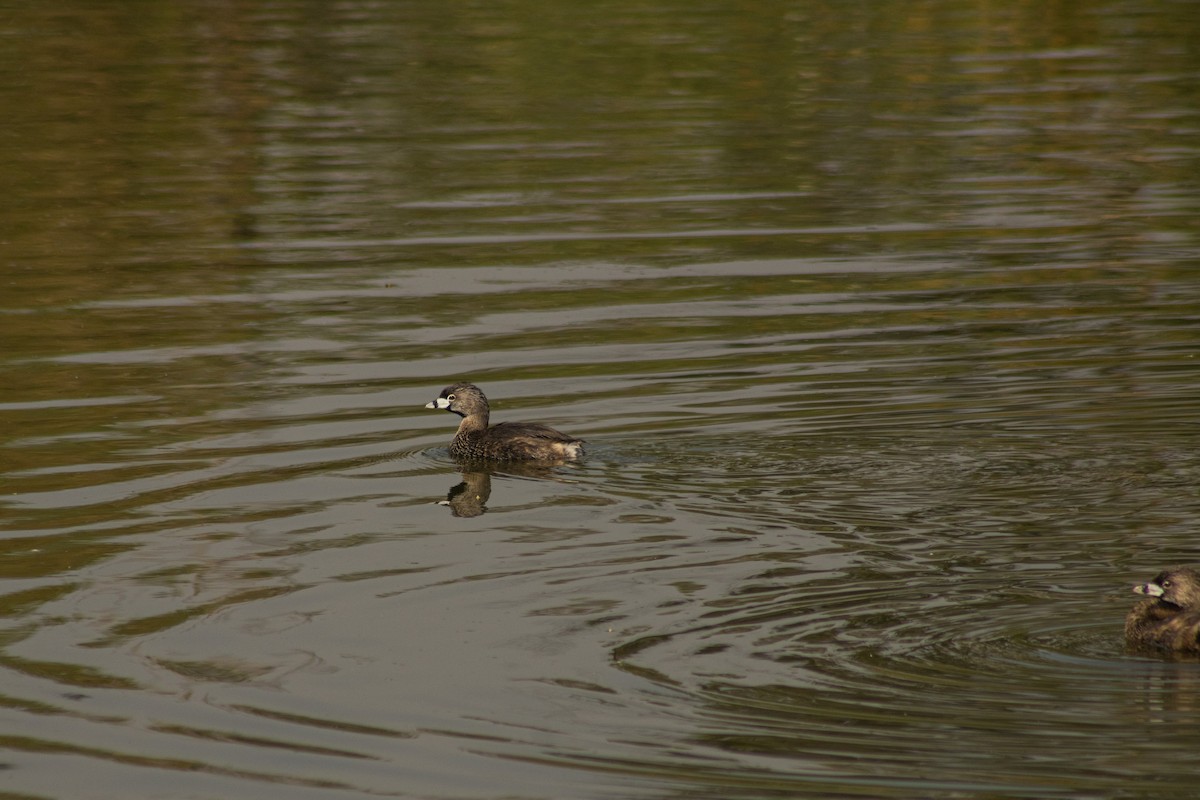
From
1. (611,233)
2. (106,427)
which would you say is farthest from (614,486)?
(611,233)

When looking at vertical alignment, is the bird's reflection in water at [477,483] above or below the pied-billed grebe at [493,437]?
below

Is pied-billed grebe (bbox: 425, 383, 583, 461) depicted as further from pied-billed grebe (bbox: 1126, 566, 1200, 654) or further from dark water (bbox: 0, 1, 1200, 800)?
pied-billed grebe (bbox: 1126, 566, 1200, 654)

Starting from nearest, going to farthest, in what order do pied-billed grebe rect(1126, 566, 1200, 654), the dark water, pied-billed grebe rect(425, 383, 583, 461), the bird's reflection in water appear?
the dark water < pied-billed grebe rect(1126, 566, 1200, 654) < the bird's reflection in water < pied-billed grebe rect(425, 383, 583, 461)

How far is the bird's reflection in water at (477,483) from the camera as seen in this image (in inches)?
458

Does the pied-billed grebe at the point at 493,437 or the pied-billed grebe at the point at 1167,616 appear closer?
the pied-billed grebe at the point at 1167,616

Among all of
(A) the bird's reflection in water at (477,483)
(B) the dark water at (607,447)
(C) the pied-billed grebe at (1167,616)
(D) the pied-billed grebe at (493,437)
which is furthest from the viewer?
(D) the pied-billed grebe at (493,437)

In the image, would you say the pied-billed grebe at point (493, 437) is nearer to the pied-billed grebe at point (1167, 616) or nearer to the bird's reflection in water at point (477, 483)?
the bird's reflection in water at point (477, 483)

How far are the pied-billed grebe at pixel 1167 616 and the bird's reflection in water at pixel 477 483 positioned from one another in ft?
13.4

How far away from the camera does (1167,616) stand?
8375 mm

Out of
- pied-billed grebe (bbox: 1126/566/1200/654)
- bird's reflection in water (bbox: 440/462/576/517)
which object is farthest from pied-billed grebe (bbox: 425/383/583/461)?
pied-billed grebe (bbox: 1126/566/1200/654)

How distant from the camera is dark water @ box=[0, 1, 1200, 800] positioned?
7.91 metres

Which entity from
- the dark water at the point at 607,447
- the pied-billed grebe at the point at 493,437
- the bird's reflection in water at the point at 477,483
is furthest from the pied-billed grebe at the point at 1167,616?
the pied-billed grebe at the point at 493,437

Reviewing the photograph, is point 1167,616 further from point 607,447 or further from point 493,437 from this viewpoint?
point 493,437

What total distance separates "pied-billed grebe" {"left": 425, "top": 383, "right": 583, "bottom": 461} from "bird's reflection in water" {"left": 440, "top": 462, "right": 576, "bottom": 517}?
2.3 inches
